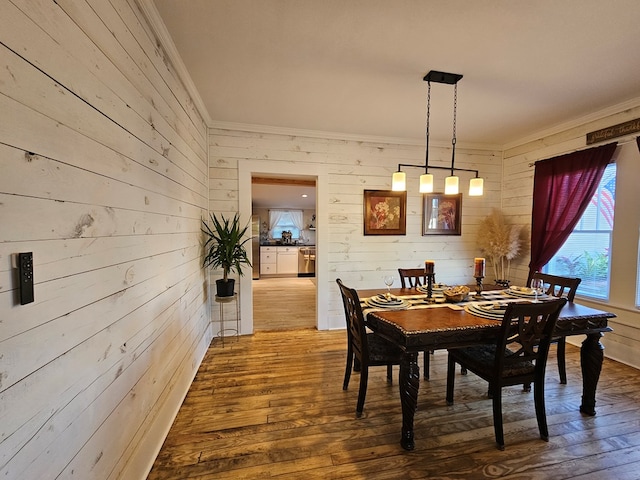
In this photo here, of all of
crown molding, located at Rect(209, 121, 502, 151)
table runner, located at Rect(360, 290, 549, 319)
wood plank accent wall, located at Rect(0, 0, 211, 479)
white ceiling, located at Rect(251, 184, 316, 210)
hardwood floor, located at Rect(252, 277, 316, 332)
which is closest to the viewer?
wood plank accent wall, located at Rect(0, 0, 211, 479)

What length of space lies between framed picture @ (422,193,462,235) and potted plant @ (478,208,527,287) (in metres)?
0.36

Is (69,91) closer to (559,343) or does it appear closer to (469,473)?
(469,473)

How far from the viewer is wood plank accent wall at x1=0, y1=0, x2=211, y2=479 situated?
78 cm

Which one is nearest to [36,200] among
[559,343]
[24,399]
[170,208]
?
[24,399]

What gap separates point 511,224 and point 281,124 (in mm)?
3555

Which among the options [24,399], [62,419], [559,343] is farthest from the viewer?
[559,343]

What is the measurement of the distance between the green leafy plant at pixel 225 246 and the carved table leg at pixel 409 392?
7.00 feet

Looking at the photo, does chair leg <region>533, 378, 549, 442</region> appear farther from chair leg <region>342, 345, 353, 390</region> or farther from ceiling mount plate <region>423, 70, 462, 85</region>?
ceiling mount plate <region>423, 70, 462, 85</region>

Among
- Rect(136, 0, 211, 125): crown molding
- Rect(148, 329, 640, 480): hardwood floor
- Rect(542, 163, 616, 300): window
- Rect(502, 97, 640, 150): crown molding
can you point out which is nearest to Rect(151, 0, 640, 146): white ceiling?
Rect(136, 0, 211, 125): crown molding

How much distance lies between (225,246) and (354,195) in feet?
6.06

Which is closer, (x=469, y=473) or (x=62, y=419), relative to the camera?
(x=62, y=419)

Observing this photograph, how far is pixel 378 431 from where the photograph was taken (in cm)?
196

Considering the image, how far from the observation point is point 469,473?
1.63 meters

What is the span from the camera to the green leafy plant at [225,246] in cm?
317
